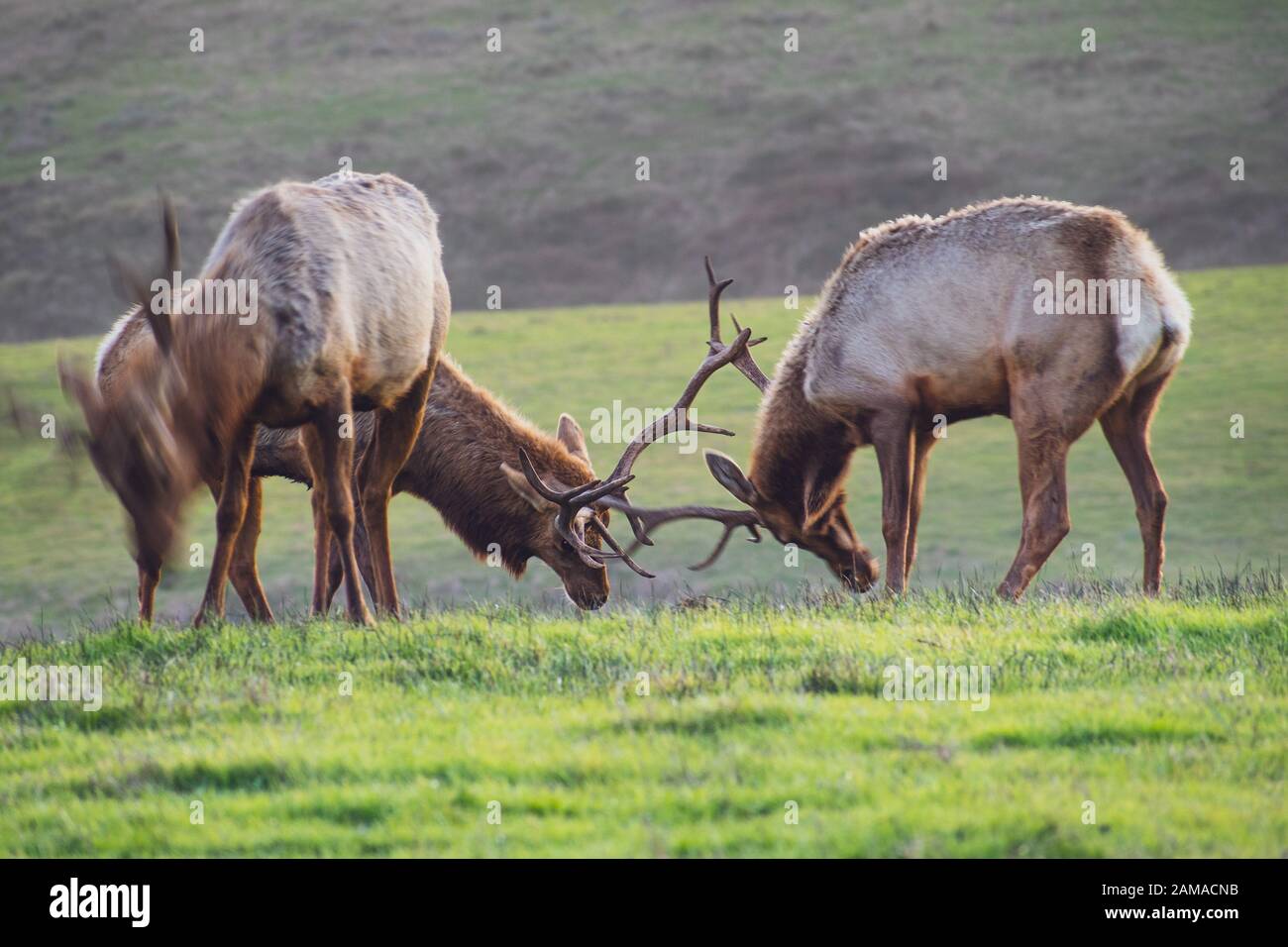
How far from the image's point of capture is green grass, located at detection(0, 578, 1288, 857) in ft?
17.1

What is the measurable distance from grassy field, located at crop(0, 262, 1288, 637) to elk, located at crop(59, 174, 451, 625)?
26.3 feet

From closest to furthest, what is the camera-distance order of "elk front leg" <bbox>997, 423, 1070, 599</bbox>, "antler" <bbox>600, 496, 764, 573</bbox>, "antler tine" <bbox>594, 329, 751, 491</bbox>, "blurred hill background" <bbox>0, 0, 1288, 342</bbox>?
"elk front leg" <bbox>997, 423, 1070, 599</bbox>, "antler" <bbox>600, 496, 764, 573</bbox>, "antler tine" <bbox>594, 329, 751, 491</bbox>, "blurred hill background" <bbox>0, 0, 1288, 342</bbox>

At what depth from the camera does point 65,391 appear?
787cm

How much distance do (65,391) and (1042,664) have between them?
4.68 m

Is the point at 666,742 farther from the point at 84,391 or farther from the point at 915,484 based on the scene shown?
the point at 915,484

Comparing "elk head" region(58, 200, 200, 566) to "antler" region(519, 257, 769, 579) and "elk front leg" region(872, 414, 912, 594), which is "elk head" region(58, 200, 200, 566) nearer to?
"antler" region(519, 257, 769, 579)

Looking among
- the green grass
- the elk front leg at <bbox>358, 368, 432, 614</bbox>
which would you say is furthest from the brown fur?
the elk front leg at <bbox>358, 368, 432, 614</bbox>

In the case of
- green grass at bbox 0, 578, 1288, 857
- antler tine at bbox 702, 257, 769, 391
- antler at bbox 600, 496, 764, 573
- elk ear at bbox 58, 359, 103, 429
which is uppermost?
antler tine at bbox 702, 257, 769, 391

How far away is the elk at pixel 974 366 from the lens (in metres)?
9.62

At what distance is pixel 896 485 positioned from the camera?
10.5m

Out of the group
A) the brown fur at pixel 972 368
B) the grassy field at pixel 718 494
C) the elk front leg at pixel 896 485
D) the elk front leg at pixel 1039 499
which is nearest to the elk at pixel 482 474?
the brown fur at pixel 972 368

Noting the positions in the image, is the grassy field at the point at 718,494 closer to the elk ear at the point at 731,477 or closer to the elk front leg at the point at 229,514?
the elk ear at the point at 731,477
